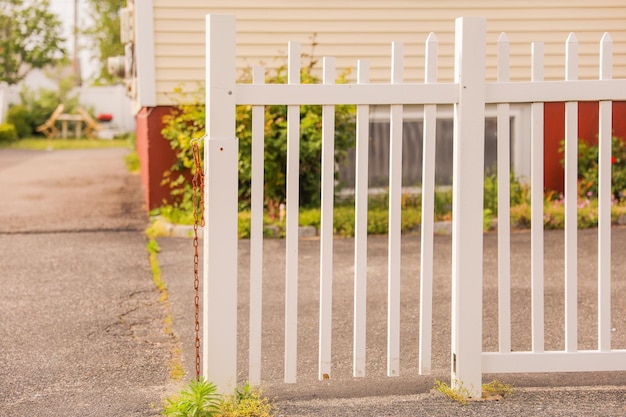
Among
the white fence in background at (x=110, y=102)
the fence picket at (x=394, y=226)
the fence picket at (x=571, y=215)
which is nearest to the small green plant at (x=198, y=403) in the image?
the fence picket at (x=394, y=226)

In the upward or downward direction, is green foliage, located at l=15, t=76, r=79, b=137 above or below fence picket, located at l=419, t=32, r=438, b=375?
above

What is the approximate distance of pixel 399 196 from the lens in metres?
4.43

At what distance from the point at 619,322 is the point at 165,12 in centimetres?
633

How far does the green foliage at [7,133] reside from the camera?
27281mm

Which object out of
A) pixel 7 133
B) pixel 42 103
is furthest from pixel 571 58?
pixel 42 103

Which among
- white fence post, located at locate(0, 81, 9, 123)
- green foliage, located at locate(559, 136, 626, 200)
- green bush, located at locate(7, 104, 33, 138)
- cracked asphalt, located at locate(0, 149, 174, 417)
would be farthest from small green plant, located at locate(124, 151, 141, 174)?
white fence post, located at locate(0, 81, 9, 123)

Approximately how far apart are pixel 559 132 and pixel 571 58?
714 cm

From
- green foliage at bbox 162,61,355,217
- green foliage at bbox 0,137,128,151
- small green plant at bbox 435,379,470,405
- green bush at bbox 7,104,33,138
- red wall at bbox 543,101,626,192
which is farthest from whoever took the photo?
green bush at bbox 7,104,33,138

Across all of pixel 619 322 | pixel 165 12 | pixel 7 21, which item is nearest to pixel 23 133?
pixel 7 21

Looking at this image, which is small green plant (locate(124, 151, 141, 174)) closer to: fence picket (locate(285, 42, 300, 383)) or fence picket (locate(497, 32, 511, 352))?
fence picket (locate(285, 42, 300, 383))

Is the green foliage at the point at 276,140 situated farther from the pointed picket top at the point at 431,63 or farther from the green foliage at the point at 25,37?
the green foliage at the point at 25,37

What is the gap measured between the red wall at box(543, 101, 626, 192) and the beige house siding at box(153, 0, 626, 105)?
0.42m

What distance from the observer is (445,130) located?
1179cm

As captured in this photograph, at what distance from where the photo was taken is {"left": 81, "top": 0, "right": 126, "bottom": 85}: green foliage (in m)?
30.6
